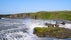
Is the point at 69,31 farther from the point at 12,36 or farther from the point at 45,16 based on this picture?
the point at 45,16

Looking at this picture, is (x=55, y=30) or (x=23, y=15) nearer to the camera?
(x=55, y=30)

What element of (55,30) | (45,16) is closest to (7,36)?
(55,30)

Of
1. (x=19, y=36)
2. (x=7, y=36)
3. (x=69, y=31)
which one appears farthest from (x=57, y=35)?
(x=7, y=36)

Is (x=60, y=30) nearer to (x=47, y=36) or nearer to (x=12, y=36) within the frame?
(x=47, y=36)

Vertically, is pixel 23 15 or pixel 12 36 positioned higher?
pixel 12 36

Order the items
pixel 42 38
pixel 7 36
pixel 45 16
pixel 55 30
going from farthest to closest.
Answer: pixel 45 16 → pixel 55 30 → pixel 42 38 → pixel 7 36

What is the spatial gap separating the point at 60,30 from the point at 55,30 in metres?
1.12

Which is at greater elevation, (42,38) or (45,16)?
(42,38)

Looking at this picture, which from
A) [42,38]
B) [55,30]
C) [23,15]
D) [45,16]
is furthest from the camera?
[23,15]

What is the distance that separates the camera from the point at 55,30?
120ft

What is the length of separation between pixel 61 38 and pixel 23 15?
14587 centimetres

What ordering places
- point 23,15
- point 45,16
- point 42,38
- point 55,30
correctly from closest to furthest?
point 42,38
point 55,30
point 45,16
point 23,15

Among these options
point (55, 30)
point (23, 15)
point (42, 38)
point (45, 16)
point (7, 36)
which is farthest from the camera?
point (23, 15)

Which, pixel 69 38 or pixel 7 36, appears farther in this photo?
pixel 69 38
